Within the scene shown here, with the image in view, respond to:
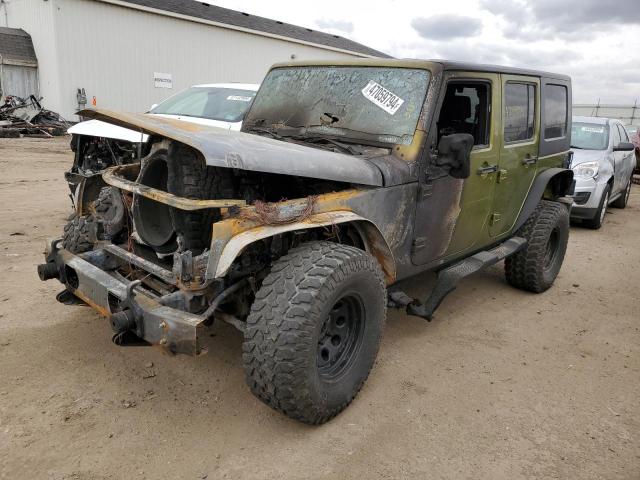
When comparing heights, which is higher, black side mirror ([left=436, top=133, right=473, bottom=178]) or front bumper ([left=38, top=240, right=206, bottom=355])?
black side mirror ([left=436, top=133, right=473, bottom=178])

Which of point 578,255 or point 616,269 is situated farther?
point 578,255

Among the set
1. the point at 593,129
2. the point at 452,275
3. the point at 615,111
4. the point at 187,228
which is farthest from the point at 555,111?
the point at 615,111

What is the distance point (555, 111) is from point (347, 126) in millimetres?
2580

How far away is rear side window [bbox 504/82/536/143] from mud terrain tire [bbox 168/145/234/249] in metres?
2.47

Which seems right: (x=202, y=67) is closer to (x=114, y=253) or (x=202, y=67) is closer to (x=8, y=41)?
(x=8, y=41)

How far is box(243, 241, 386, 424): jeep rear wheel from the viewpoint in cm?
242

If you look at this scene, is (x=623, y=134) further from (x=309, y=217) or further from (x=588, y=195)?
(x=309, y=217)

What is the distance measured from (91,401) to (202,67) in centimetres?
1985

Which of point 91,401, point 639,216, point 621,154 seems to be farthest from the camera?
point 639,216

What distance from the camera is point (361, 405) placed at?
301 cm

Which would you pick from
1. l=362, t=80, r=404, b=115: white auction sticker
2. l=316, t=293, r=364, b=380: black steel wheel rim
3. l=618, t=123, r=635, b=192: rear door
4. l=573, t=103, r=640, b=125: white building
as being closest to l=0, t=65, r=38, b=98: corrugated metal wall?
l=618, t=123, r=635, b=192: rear door

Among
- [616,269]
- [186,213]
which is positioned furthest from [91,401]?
[616,269]

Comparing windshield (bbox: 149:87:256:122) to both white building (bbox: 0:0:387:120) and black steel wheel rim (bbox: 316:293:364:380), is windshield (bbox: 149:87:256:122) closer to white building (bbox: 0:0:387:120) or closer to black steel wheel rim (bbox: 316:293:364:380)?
black steel wheel rim (bbox: 316:293:364:380)

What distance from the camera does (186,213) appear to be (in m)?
2.68
